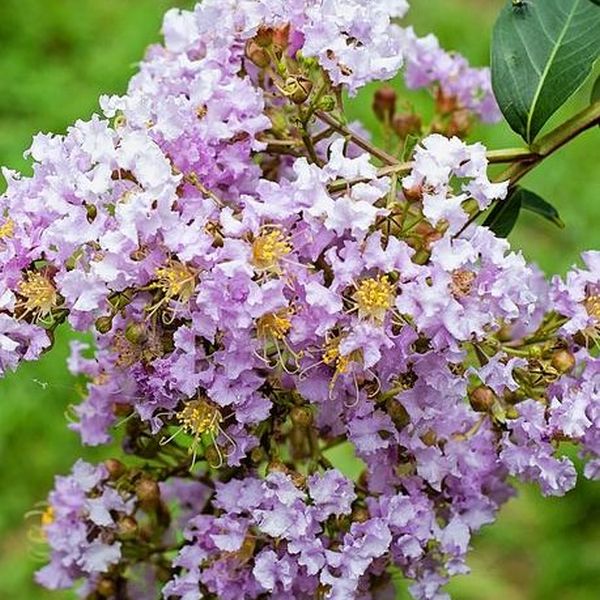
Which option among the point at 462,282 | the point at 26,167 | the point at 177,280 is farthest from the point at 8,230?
the point at 26,167

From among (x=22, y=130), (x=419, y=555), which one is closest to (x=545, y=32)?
(x=419, y=555)

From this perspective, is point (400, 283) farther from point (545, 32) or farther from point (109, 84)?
point (109, 84)

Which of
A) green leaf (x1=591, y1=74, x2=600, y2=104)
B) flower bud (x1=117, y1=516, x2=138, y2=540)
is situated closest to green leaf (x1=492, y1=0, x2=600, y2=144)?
green leaf (x1=591, y1=74, x2=600, y2=104)

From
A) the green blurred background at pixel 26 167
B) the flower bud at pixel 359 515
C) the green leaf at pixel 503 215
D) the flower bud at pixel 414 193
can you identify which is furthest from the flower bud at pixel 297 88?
the green blurred background at pixel 26 167

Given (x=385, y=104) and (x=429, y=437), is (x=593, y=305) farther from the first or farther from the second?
(x=385, y=104)

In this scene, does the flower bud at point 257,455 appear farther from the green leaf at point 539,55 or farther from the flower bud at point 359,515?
the green leaf at point 539,55

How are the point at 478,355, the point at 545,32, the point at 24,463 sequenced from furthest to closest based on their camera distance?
the point at 24,463 < the point at 545,32 < the point at 478,355

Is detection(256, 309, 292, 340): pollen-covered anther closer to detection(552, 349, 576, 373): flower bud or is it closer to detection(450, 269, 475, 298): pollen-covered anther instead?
detection(450, 269, 475, 298): pollen-covered anther
